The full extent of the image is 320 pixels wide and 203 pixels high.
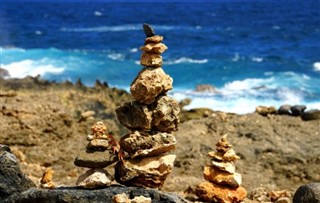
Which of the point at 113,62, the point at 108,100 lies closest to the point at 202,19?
the point at 113,62

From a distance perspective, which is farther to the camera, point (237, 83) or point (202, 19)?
point (202, 19)

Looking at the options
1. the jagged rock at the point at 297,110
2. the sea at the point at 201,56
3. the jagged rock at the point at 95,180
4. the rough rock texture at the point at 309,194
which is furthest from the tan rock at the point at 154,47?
the sea at the point at 201,56

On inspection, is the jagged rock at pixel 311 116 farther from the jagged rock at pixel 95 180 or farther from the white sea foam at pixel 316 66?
the white sea foam at pixel 316 66

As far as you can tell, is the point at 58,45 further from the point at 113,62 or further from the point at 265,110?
the point at 265,110

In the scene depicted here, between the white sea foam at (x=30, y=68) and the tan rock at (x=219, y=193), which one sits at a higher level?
the tan rock at (x=219, y=193)

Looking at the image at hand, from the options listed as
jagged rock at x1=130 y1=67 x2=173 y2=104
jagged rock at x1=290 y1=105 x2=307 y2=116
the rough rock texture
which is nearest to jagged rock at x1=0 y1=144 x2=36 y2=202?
jagged rock at x1=130 y1=67 x2=173 y2=104

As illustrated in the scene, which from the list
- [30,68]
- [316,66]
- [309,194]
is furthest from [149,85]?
[316,66]
